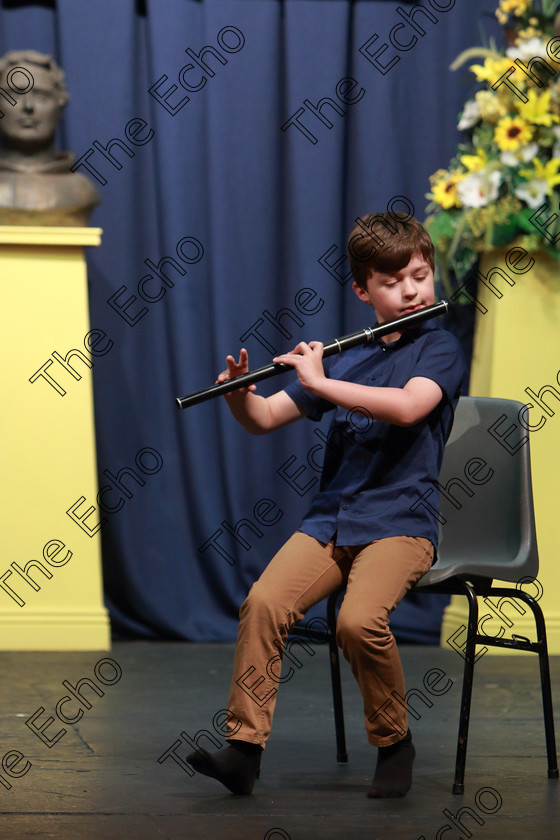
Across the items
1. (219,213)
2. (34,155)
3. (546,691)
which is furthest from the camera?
(219,213)


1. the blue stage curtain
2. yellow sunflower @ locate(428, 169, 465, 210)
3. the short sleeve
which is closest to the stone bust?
the blue stage curtain

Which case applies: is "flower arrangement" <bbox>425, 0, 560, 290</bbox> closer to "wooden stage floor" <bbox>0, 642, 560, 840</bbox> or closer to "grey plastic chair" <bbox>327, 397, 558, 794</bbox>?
"grey plastic chair" <bbox>327, 397, 558, 794</bbox>

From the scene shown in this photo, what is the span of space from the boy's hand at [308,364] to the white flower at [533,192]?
128 cm

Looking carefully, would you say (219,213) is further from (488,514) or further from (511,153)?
(488,514)

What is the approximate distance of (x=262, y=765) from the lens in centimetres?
197

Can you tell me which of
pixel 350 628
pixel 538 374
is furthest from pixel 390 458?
pixel 538 374

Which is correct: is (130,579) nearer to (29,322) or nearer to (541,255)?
(29,322)

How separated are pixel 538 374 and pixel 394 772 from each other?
4.80ft

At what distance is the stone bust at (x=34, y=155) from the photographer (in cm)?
289

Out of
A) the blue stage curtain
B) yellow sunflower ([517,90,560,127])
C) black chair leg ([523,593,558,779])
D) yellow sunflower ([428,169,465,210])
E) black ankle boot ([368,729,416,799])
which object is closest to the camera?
black ankle boot ([368,729,416,799])

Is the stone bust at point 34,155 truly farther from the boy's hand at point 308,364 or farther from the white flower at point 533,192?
the boy's hand at point 308,364

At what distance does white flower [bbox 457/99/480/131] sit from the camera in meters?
2.99

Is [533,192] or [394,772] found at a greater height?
[533,192]

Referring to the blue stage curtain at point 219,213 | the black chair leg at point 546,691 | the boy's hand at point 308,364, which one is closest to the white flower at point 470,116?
the blue stage curtain at point 219,213
